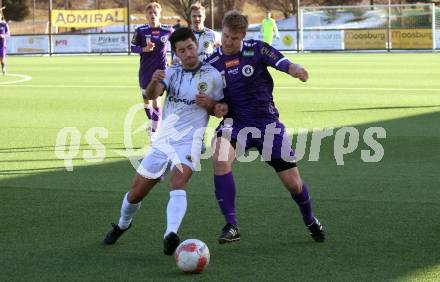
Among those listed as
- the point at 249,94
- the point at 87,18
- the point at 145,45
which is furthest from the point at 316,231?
the point at 87,18

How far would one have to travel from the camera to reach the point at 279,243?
7488 mm

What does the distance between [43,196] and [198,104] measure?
3467 millimetres

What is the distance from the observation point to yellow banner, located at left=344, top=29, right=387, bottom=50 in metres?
46.7

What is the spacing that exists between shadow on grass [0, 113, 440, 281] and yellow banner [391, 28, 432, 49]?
3449 cm

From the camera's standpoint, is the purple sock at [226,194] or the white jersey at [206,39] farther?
the white jersey at [206,39]

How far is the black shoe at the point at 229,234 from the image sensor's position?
7.43 meters

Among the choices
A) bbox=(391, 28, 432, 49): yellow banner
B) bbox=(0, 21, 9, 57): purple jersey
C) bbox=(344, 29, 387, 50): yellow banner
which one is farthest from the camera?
bbox=(344, 29, 387, 50): yellow banner

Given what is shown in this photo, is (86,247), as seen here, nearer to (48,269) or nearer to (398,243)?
(48,269)

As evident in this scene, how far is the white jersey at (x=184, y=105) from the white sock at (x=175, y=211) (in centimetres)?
45

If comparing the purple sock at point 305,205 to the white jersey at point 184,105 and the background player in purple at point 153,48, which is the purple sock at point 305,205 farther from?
the background player in purple at point 153,48

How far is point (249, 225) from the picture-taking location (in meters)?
8.24

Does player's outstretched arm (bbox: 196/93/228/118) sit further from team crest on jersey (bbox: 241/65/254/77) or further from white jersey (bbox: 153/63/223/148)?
team crest on jersey (bbox: 241/65/254/77)

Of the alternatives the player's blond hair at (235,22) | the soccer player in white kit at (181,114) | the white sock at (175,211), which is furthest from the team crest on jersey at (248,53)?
Answer: the white sock at (175,211)

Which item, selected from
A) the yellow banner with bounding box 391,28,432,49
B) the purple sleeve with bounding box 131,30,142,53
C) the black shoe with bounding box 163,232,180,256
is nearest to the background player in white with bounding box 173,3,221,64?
the purple sleeve with bounding box 131,30,142,53
